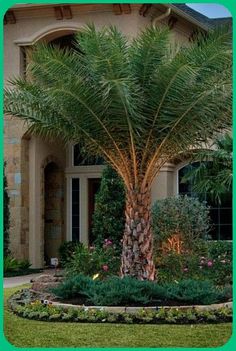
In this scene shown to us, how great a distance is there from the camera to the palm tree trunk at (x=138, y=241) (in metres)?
9.89

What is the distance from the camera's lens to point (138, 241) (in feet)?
32.6

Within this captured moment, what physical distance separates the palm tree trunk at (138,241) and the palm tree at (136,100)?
0.05 feet

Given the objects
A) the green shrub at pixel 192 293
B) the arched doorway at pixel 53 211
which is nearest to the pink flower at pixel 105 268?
the green shrub at pixel 192 293

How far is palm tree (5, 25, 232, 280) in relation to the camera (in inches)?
360

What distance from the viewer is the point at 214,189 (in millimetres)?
12492

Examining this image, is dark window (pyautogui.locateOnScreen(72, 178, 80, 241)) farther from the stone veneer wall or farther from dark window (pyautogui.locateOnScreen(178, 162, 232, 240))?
dark window (pyautogui.locateOnScreen(178, 162, 232, 240))

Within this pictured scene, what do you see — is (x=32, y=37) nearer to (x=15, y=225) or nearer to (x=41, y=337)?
(x=15, y=225)

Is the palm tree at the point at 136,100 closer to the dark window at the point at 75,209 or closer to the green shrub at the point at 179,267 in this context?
the green shrub at the point at 179,267

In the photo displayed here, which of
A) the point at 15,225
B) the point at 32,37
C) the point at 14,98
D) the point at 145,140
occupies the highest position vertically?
the point at 32,37

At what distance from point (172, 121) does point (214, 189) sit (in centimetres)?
340

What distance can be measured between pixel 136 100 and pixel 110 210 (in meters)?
5.07

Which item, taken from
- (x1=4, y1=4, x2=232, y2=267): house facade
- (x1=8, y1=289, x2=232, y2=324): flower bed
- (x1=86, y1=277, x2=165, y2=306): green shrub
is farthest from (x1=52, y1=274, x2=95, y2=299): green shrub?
(x1=4, y1=4, x2=232, y2=267): house facade

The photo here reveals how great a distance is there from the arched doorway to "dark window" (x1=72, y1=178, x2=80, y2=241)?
38 cm

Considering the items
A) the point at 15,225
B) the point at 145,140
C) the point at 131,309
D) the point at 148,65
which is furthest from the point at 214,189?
the point at 15,225
